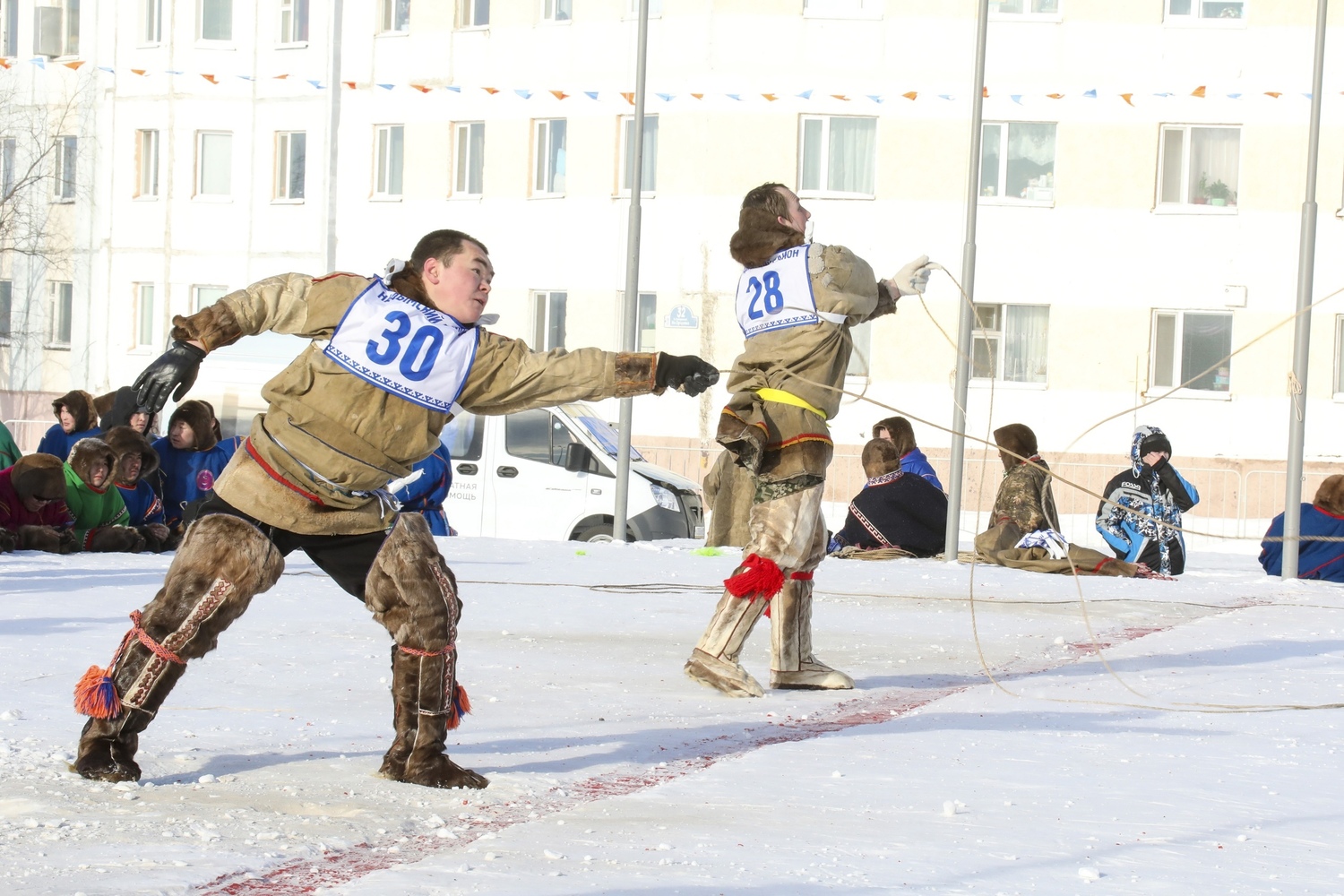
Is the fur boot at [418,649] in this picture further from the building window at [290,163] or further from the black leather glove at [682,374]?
the building window at [290,163]

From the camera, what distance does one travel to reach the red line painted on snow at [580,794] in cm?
366

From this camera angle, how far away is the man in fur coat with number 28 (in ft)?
15.3

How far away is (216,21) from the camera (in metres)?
31.4

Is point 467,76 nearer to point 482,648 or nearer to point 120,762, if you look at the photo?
point 482,648

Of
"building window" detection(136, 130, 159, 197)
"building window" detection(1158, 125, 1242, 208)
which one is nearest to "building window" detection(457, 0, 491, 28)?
"building window" detection(136, 130, 159, 197)

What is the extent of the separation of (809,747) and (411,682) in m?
1.38

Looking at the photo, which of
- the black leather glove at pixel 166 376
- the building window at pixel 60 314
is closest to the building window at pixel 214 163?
the building window at pixel 60 314

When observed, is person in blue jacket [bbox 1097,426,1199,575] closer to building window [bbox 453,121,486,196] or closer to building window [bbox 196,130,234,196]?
building window [bbox 453,121,486,196]

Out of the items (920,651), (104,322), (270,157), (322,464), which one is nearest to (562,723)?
(322,464)

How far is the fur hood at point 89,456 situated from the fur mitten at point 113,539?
324mm

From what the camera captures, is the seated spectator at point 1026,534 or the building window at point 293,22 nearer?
the seated spectator at point 1026,534

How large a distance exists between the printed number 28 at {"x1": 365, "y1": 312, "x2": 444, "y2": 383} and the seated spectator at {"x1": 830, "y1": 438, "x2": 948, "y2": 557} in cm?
855

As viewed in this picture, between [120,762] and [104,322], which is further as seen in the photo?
[104,322]

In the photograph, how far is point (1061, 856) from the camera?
163 inches
